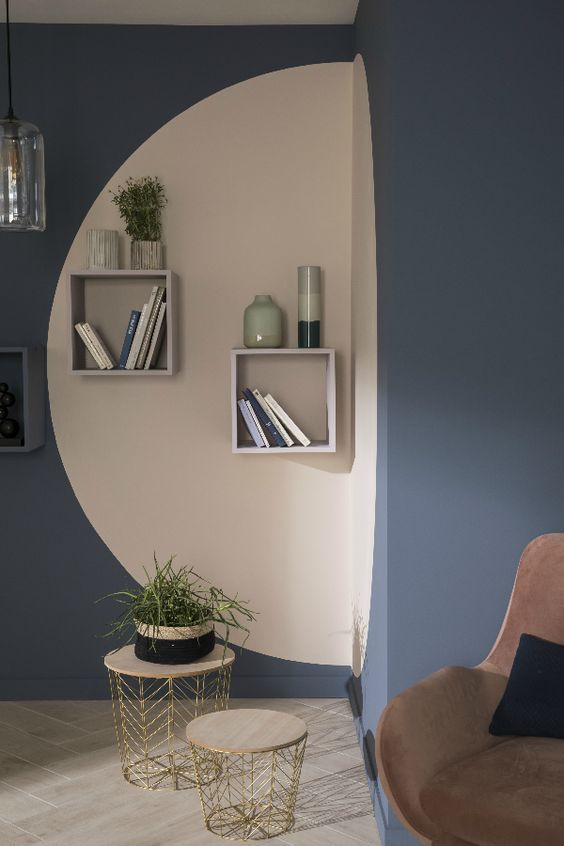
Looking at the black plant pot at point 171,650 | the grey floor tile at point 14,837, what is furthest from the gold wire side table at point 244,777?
the grey floor tile at point 14,837

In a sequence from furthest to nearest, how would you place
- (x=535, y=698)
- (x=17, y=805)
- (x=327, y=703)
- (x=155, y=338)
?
(x=327, y=703)
(x=155, y=338)
(x=17, y=805)
(x=535, y=698)

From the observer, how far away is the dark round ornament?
12.9ft

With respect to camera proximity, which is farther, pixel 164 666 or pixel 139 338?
pixel 139 338

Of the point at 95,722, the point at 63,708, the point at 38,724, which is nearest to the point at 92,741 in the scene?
the point at 95,722

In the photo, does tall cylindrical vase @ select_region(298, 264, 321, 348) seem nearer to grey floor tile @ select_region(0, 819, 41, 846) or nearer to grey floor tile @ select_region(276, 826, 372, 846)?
grey floor tile @ select_region(276, 826, 372, 846)

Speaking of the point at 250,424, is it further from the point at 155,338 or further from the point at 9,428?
the point at 9,428

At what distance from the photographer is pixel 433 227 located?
9.19 ft

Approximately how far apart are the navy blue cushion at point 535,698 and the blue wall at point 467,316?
11.5 inches

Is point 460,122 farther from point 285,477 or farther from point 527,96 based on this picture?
point 285,477

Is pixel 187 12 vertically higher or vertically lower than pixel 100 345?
higher

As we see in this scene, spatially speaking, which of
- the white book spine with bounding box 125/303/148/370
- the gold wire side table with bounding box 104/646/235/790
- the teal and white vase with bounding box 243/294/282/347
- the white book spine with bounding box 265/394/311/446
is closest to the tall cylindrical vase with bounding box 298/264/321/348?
the teal and white vase with bounding box 243/294/282/347

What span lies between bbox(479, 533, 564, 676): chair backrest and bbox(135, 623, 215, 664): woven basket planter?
100 centimetres

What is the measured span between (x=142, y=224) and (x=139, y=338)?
1.54 feet

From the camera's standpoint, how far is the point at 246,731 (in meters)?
2.86
